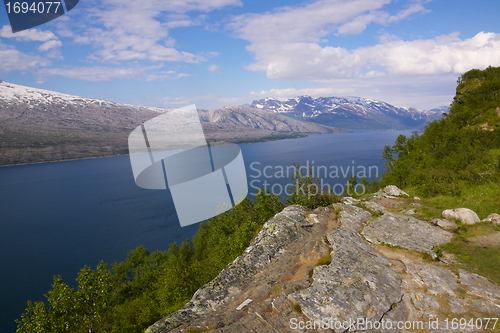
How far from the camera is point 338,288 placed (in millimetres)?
9523

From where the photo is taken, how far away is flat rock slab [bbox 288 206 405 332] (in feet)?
28.3

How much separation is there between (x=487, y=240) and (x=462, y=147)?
30.4 metres

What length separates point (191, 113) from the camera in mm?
6820

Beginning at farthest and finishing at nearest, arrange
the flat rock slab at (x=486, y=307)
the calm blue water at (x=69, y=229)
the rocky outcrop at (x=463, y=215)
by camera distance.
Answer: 1. the calm blue water at (x=69, y=229)
2. the rocky outcrop at (x=463, y=215)
3. the flat rock slab at (x=486, y=307)

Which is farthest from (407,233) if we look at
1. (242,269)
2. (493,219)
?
(242,269)

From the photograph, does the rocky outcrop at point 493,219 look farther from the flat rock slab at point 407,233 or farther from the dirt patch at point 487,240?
the flat rock slab at point 407,233

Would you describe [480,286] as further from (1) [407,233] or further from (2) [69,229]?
(2) [69,229]

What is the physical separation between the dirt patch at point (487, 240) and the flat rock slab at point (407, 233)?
3.35 ft

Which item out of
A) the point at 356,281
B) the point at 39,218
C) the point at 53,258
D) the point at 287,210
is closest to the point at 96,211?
the point at 39,218

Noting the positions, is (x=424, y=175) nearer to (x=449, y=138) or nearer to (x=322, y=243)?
(x=449, y=138)

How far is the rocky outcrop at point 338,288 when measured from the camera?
829cm

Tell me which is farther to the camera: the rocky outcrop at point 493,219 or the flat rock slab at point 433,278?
the rocky outcrop at point 493,219

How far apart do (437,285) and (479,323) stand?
6.06 feet

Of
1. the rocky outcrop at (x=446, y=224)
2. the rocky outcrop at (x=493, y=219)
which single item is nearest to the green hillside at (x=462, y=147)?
the rocky outcrop at (x=493, y=219)
